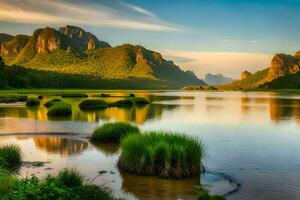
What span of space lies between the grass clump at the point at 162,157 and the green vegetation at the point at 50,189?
429cm

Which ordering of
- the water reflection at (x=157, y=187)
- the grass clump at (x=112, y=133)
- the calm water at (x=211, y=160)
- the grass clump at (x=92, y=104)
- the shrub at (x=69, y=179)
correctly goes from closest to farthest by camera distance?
the shrub at (x=69, y=179)
the water reflection at (x=157, y=187)
the calm water at (x=211, y=160)
the grass clump at (x=112, y=133)
the grass clump at (x=92, y=104)

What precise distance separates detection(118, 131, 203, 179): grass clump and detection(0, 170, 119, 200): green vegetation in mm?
4294

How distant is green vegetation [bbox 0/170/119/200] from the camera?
37.1 feet

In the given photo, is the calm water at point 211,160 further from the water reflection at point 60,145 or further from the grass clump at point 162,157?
the grass clump at point 162,157

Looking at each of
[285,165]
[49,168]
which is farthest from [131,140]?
[285,165]

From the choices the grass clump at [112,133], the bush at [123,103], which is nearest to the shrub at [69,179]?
the grass clump at [112,133]

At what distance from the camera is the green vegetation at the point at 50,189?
11298 mm

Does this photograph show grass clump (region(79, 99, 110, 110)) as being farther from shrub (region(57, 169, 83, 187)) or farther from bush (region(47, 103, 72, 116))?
shrub (region(57, 169, 83, 187))

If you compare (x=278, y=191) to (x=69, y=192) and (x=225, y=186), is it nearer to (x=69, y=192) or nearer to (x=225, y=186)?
(x=225, y=186)

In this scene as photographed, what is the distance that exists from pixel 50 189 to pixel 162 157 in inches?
264

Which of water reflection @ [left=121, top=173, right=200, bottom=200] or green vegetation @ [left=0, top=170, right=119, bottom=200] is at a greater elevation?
green vegetation @ [left=0, top=170, right=119, bottom=200]

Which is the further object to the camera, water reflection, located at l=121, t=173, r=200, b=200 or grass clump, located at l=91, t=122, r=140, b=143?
grass clump, located at l=91, t=122, r=140, b=143

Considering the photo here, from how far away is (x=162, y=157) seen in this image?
59.6ft

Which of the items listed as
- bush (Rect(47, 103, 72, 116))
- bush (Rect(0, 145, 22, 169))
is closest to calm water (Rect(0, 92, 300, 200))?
bush (Rect(0, 145, 22, 169))
